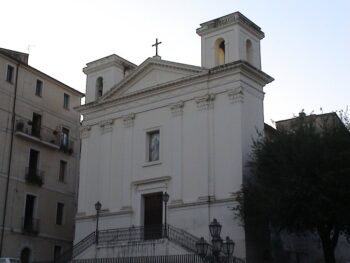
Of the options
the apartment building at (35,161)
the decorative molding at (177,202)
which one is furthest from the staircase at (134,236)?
the apartment building at (35,161)

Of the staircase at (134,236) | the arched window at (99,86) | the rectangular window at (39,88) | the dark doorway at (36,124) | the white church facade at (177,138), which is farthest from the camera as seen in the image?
the rectangular window at (39,88)

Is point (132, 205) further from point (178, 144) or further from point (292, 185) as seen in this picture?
point (292, 185)

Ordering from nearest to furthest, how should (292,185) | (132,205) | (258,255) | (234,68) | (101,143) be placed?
(292,185), (258,255), (234,68), (132,205), (101,143)

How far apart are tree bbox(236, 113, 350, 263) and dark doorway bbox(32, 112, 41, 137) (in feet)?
51.8

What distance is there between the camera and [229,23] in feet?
99.9

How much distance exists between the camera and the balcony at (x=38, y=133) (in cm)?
3628

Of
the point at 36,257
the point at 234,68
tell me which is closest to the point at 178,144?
the point at 234,68

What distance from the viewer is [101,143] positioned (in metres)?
34.2

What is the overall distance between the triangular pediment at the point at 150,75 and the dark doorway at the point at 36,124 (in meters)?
5.85

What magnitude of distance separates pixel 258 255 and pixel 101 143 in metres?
11.6

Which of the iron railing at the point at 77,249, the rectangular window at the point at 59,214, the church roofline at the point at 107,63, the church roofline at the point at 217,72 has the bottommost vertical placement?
the iron railing at the point at 77,249

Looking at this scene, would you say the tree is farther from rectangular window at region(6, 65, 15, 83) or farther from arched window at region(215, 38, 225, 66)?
rectangular window at region(6, 65, 15, 83)

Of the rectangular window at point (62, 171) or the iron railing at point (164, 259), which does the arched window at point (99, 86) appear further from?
the iron railing at point (164, 259)

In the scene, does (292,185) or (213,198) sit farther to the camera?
(213,198)
